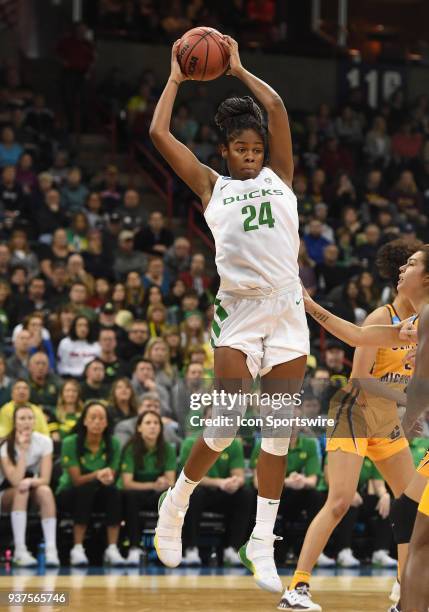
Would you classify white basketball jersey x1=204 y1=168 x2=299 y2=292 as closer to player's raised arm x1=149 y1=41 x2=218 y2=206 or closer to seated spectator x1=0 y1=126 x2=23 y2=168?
player's raised arm x1=149 y1=41 x2=218 y2=206

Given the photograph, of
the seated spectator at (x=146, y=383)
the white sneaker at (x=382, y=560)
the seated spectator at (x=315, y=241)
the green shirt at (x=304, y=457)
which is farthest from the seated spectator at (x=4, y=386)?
the seated spectator at (x=315, y=241)

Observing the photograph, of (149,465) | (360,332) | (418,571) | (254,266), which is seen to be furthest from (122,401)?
(418,571)

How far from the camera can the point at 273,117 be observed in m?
6.61

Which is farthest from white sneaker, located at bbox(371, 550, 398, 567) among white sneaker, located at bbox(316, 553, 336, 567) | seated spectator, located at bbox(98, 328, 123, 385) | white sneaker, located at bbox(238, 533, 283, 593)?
white sneaker, located at bbox(238, 533, 283, 593)

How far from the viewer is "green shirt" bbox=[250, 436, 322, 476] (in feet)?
36.4

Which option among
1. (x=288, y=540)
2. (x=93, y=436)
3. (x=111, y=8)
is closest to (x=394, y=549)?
(x=288, y=540)

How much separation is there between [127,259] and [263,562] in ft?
29.1

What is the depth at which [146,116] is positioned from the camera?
18.4 metres

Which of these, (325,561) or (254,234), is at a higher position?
(254,234)

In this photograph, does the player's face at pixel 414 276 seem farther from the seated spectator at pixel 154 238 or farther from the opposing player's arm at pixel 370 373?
the seated spectator at pixel 154 238

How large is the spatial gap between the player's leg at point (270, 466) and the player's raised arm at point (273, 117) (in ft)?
3.55

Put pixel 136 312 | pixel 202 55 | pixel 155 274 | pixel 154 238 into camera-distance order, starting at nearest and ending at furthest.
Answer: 1. pixel 202 55
2. pixel 136 312
3. pixel 155 274
4. pixel 154 238

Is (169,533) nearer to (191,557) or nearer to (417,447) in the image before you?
(191,557)

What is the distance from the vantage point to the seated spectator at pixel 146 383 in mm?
11789
